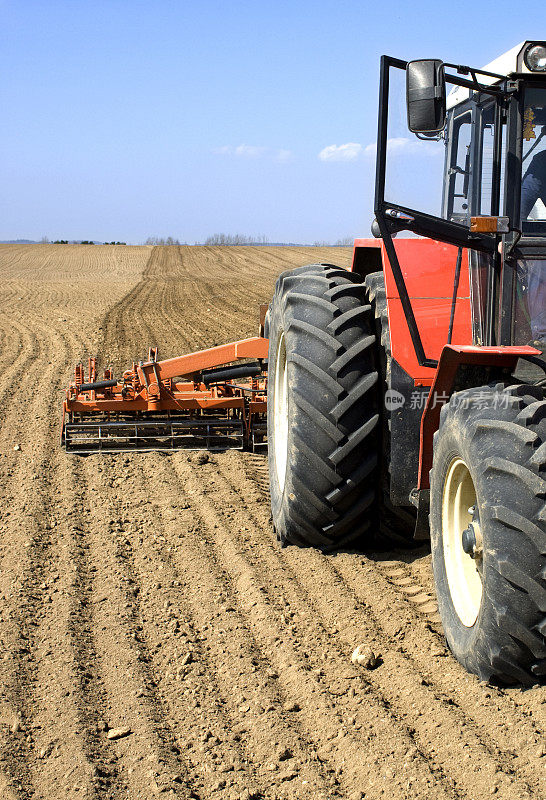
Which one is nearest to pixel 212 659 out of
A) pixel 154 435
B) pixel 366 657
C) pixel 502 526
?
pixel 366 657

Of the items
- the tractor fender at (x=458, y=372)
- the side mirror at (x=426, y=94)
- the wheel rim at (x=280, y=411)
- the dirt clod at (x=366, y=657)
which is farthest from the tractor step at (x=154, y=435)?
the side mirror at (x=426, y=94)

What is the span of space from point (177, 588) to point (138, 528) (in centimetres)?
97

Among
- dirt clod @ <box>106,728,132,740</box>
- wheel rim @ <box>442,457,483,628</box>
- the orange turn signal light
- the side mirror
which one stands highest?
the side mirror

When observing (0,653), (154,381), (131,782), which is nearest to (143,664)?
(0,653)

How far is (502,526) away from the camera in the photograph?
265cm

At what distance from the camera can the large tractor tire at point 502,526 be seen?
8.50 ft

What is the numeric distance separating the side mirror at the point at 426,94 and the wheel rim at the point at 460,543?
1.18 meters

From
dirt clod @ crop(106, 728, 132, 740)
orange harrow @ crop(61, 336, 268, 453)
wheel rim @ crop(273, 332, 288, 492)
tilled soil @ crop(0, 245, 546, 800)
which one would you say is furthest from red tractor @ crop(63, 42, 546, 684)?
orange harrow @ crop(61, 336, 268, 453)

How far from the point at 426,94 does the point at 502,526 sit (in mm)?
1500

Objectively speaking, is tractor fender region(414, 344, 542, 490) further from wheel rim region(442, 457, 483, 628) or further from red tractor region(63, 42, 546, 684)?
wheel rim region(442, 457, 483, 628)

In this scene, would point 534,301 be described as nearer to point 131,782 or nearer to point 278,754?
point 278,754

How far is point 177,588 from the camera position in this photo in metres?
4.25

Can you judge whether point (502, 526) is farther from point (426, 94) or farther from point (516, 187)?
point (426, 94)

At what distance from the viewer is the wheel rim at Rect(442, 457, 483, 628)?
3148 mm
